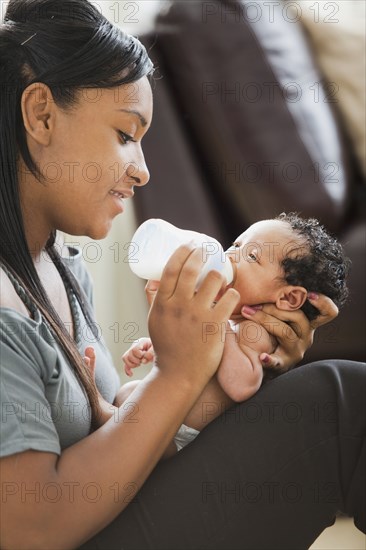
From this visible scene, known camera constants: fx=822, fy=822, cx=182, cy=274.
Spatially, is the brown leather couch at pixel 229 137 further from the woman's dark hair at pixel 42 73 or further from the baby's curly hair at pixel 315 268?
the woman's dark hair at pixel 42 73

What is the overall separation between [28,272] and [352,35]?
1.43 m

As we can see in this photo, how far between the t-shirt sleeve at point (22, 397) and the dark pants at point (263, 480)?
0.14 meters

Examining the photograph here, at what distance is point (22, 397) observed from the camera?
0.93m

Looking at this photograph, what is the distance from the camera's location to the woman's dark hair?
1.12 m

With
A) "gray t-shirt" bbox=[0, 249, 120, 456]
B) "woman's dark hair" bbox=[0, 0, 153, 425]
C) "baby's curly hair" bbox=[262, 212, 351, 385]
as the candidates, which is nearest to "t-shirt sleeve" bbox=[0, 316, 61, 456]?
"gray t-shirt" bbox=[0, 249, 120, 456]

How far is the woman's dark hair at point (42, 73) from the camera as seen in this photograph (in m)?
1.12

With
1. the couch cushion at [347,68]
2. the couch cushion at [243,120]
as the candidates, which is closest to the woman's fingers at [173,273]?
the couch cushion at [243,120]

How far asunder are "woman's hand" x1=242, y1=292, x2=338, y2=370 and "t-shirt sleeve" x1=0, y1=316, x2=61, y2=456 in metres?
0.40

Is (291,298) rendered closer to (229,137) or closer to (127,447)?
(127,447)

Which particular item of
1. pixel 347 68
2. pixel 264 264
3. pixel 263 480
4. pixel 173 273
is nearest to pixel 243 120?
pixel 347 68

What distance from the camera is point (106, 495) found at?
0.94 meters

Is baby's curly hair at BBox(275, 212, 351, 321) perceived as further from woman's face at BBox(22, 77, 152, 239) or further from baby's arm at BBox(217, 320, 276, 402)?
woman's face at BBox(22, 77, 152, 239)

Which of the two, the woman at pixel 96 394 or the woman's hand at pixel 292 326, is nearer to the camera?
the woman at pixel 96 394

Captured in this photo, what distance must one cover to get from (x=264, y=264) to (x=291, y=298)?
68mm
